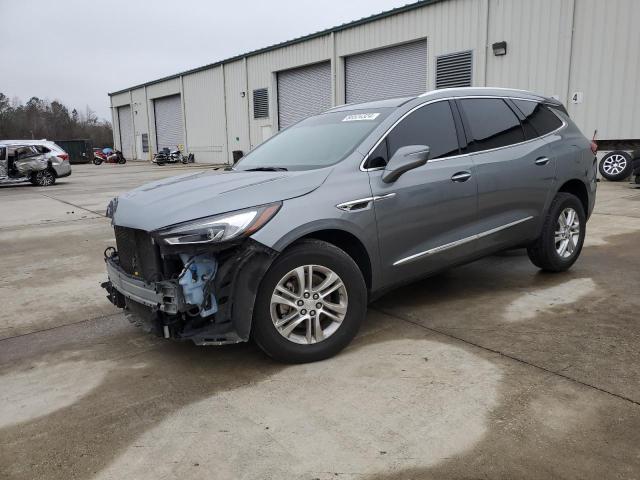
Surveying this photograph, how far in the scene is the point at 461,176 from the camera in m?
4.20

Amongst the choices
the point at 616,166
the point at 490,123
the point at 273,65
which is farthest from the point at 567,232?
the point at 273,65

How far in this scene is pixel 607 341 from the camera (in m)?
3.64

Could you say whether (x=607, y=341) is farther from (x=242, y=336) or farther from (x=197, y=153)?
(x=197, y=153)

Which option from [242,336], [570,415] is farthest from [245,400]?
[570,415]

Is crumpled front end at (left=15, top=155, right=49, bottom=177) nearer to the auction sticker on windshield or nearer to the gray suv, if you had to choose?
the gray suv

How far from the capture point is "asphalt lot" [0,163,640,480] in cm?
244

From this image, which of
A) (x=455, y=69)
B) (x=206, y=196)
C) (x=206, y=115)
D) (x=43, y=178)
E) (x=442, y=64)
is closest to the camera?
(x=206, y=196)

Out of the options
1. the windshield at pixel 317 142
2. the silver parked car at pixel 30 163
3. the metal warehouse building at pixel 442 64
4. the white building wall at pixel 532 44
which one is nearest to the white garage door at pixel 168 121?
the metal warehouse building at pixel 442 64

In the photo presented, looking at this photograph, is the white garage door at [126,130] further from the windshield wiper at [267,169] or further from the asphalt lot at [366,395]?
the windshield wiper at [267,169]

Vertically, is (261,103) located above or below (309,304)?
above

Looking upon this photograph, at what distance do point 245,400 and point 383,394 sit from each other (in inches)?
30.8

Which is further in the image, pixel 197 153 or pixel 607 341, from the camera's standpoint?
pixel 197 153

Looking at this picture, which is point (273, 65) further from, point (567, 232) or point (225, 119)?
A: point (567, 232)

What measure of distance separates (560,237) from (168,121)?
38.2 meters
